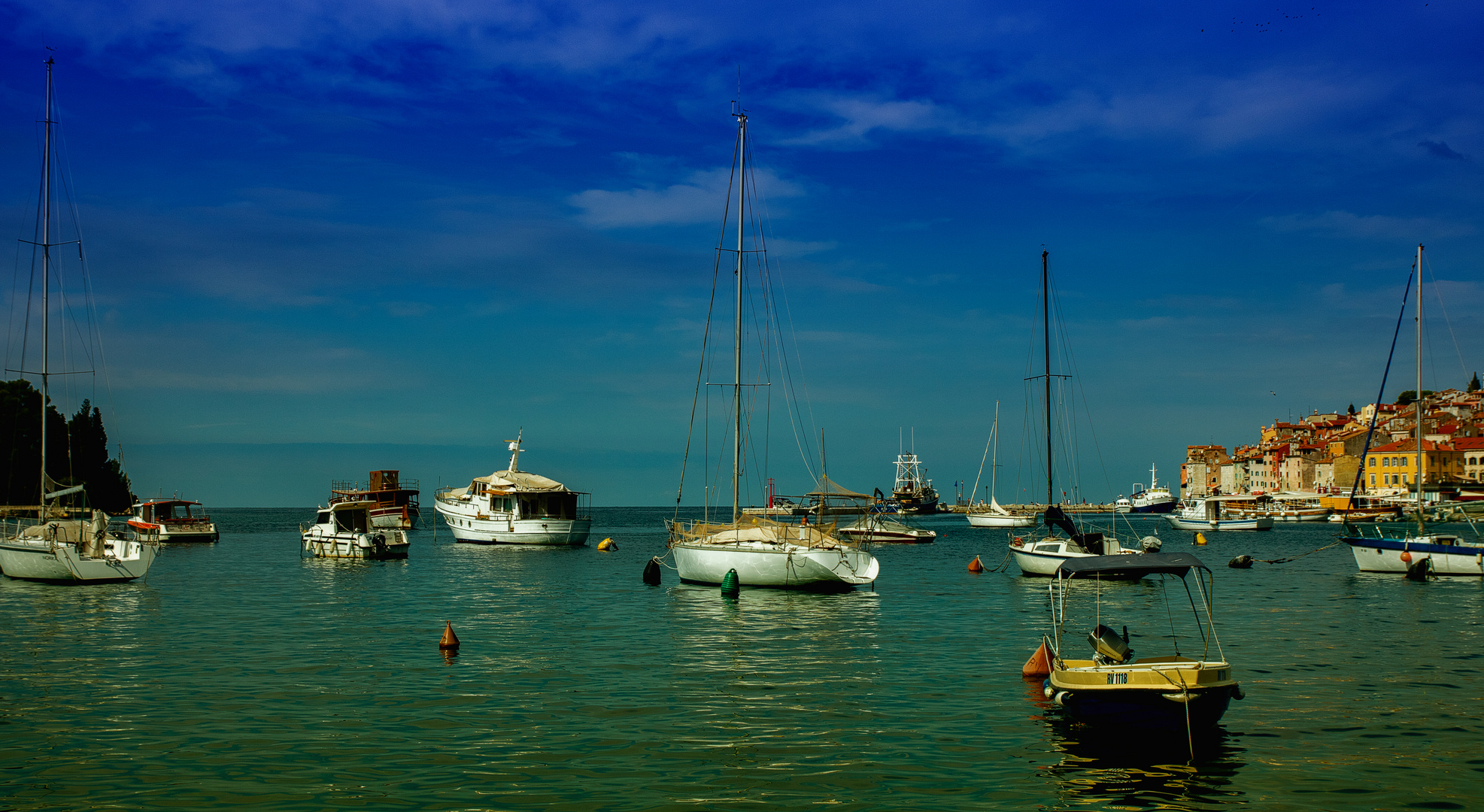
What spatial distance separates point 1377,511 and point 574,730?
147 m

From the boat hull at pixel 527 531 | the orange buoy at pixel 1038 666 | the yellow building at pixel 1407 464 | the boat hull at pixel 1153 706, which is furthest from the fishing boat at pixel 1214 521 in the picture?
the boat hull at pixel 1153 706

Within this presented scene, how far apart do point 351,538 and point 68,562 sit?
25.3m

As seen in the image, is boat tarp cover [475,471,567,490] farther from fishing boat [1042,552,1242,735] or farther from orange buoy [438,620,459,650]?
fishing boat [1042,552,1242,735]

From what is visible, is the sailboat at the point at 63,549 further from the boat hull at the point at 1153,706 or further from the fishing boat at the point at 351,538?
the boat hull at the point at 1153,706

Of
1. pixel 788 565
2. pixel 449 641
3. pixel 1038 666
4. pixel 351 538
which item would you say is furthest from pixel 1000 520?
pixel 1038 666

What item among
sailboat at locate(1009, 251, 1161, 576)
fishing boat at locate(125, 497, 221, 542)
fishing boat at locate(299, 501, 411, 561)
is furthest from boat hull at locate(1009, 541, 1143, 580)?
fishing boat at locate(125, 497, 221, 542)

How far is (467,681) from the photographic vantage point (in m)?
23.2

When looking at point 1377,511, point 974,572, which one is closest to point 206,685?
point 974,572

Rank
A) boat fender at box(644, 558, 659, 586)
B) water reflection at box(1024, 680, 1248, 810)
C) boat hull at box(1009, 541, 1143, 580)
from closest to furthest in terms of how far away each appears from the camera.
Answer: water reflection at box(1024, 680, 1248, 810), boat fender at box(644, 558, 659, 586), boat hull at box(1009, 541, 1143, 580)

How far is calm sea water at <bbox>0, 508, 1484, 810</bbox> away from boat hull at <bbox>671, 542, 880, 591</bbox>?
4.74 feet

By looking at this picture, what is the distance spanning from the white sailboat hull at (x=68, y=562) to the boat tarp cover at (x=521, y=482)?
39.5m

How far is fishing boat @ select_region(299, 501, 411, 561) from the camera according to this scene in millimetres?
70438

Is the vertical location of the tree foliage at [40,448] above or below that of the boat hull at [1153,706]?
above

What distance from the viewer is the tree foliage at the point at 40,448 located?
122875mm
